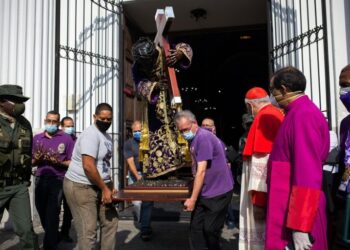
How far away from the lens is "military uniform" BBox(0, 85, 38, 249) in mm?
3354

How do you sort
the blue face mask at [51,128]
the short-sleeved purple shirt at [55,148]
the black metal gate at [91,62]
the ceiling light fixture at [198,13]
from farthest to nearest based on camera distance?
the ceiling light fixture at [198,13] < the black metal gate at [91,62] < the blue face mask at [51,128] < the short-sleeved purple shirt at [55,148]

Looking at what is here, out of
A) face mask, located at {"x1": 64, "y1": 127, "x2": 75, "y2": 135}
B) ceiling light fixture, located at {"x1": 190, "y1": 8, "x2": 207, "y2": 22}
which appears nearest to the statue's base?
face mask, located at {"x1": 64, "y1": 127, "x2": 75, "y2": 135}

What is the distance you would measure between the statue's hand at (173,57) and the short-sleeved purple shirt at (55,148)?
1.94m

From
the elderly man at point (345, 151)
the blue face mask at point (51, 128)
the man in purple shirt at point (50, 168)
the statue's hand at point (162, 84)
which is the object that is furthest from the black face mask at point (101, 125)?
the elderly man at point (345, 151)

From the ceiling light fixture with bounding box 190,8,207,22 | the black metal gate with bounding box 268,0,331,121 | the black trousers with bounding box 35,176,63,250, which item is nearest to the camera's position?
the black trousers with bounding box 35,176,63,250

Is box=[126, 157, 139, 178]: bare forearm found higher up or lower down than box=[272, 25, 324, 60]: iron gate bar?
lower down

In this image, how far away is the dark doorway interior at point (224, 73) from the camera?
32.7 feet

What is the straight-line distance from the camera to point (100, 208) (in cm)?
362

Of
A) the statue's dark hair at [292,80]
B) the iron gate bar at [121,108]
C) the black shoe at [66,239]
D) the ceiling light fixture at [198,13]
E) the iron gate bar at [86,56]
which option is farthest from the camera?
the ceiling light fixture at [198,13]

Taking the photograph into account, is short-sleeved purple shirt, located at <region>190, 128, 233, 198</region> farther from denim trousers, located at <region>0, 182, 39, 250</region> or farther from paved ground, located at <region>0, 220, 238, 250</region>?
denim trousers, located at <region>0, 182, 39, 250</region>

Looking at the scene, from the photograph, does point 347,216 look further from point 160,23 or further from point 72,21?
point 72,21

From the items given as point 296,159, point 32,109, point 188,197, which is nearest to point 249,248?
point 188,197

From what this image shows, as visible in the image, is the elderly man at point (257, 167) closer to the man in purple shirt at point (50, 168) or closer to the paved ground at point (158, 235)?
the paved ground at point (158, 235)

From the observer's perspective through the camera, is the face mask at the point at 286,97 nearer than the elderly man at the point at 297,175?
No
